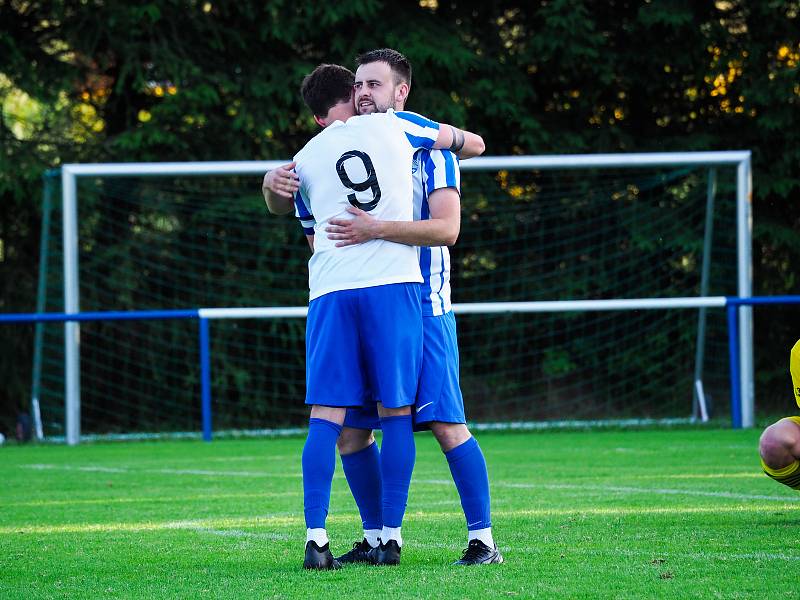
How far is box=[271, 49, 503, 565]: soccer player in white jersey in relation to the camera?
380cm

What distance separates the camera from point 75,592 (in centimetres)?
338

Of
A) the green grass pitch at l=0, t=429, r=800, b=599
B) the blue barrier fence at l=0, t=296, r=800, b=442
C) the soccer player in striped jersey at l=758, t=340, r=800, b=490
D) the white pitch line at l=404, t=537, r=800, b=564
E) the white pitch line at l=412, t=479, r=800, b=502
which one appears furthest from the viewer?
the blue barrier fence at l=0, t=296, r=800, b=442

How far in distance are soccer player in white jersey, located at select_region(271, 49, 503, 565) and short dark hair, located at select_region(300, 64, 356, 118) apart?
52 millimetres

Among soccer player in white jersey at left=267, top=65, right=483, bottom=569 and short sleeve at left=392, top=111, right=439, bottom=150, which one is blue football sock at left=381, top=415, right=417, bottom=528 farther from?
short sleeve at left=392, top=111, right=439, bottom=150

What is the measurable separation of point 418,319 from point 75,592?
4.16 ft

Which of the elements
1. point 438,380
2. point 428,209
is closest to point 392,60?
point 428,209

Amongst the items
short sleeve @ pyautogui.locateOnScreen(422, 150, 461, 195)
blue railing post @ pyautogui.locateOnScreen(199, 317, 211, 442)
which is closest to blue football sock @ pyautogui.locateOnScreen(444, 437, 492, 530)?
short sleeve @ pyautogui.locateOnScreen(422, 150, 461, 195)

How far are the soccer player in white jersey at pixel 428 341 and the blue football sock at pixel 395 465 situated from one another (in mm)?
64

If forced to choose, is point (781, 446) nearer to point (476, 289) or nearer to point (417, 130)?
point (417, 130)

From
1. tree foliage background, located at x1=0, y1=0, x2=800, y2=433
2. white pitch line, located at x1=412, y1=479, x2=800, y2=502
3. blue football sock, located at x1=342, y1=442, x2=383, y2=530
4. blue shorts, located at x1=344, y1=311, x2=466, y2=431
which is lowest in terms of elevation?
white pitch line, located at x1=412, y1=479, x2=800, y2=502

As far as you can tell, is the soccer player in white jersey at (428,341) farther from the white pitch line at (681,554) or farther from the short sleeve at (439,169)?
the white pitch line at (681,554)

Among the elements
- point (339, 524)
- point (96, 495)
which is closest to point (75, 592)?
point (339, 524)

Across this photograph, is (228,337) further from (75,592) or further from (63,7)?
(75,592)

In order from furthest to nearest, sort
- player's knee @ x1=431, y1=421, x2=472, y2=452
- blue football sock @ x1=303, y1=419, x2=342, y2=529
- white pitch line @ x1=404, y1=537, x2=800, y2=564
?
player's knee @ x1=431, y1=421, x2=472, y2=452 < blue football sock @ x1=303, y1=419, x2=342, y2=529 < white pitch line @ x1=404, y1=537, x2=800, y2=564
